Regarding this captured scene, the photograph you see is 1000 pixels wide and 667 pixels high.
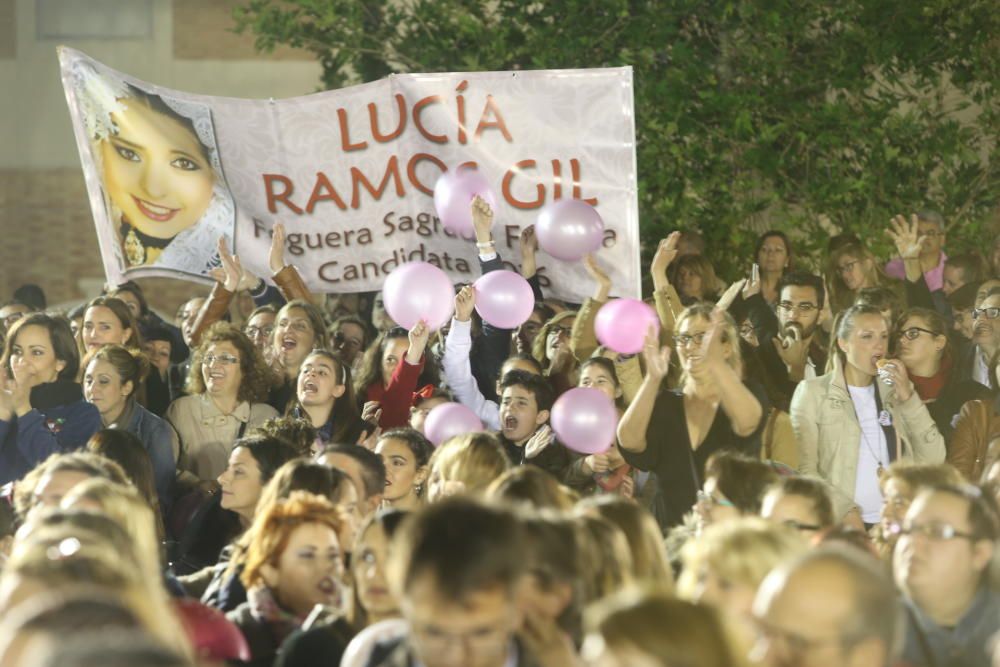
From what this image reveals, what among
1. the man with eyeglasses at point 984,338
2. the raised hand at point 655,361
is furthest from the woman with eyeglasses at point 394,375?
the man with eyeglasses at point 984,338

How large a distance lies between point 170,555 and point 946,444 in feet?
10.5

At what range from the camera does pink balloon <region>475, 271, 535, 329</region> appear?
24.9 feet

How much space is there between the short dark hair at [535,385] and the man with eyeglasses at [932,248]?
2.83 meters

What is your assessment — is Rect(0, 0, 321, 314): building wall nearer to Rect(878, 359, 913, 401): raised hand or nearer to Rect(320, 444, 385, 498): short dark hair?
Rect(878, 359, 913, 401): raised hand

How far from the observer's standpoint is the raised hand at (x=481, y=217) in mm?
7945

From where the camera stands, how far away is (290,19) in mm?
10742

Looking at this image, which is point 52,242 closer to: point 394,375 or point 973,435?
point 394,375

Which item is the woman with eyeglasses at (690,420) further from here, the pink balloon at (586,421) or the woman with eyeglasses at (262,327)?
the woman with eyeglasses at (262,327)

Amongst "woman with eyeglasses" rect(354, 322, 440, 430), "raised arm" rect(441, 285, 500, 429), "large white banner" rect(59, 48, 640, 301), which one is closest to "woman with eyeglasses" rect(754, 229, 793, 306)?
"large white banner" rect(59, 48, 640, 301)

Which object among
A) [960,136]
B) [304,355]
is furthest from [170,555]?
[960,136]

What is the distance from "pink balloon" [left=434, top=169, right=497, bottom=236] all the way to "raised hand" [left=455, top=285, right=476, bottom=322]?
1.63ft

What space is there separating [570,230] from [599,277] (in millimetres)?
364

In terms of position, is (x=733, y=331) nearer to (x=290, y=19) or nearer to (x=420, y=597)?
(x=420, y=597)

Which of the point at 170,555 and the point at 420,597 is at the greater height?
the point at 420,597
